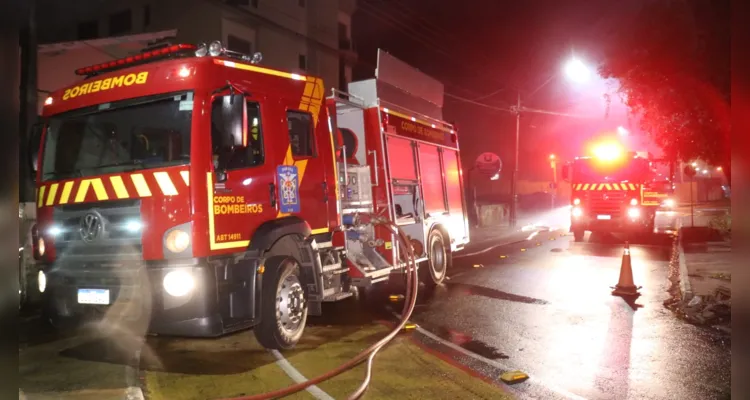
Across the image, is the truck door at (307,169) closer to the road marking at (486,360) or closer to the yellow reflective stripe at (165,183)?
the yellow reflective stripe at (165,183)

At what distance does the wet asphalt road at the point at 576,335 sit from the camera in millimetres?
4766

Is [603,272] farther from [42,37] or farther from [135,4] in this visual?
[135,4]

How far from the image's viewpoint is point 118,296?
16.1ft

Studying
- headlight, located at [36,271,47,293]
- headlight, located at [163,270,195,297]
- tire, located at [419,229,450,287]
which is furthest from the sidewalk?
headlight, located at [36,271,47,293]

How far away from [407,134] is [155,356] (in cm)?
543

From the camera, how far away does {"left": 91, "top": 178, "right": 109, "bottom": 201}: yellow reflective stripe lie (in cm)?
514

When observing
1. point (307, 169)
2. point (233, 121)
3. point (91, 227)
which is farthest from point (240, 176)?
point (91, 227)

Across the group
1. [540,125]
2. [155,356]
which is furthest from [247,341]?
[540,125]

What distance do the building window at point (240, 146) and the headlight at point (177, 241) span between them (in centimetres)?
78

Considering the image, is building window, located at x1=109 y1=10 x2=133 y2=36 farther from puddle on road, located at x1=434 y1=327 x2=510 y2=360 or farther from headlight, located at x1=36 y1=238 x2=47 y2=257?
puddle on road, located at x1=434 y1=327 x2=510 y2=360

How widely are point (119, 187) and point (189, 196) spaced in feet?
2.53

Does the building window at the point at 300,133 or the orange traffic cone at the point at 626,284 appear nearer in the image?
the building window at the point at 300,133

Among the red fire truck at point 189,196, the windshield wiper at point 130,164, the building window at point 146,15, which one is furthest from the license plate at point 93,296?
the building window at point 146,15

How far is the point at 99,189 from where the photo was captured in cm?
519
